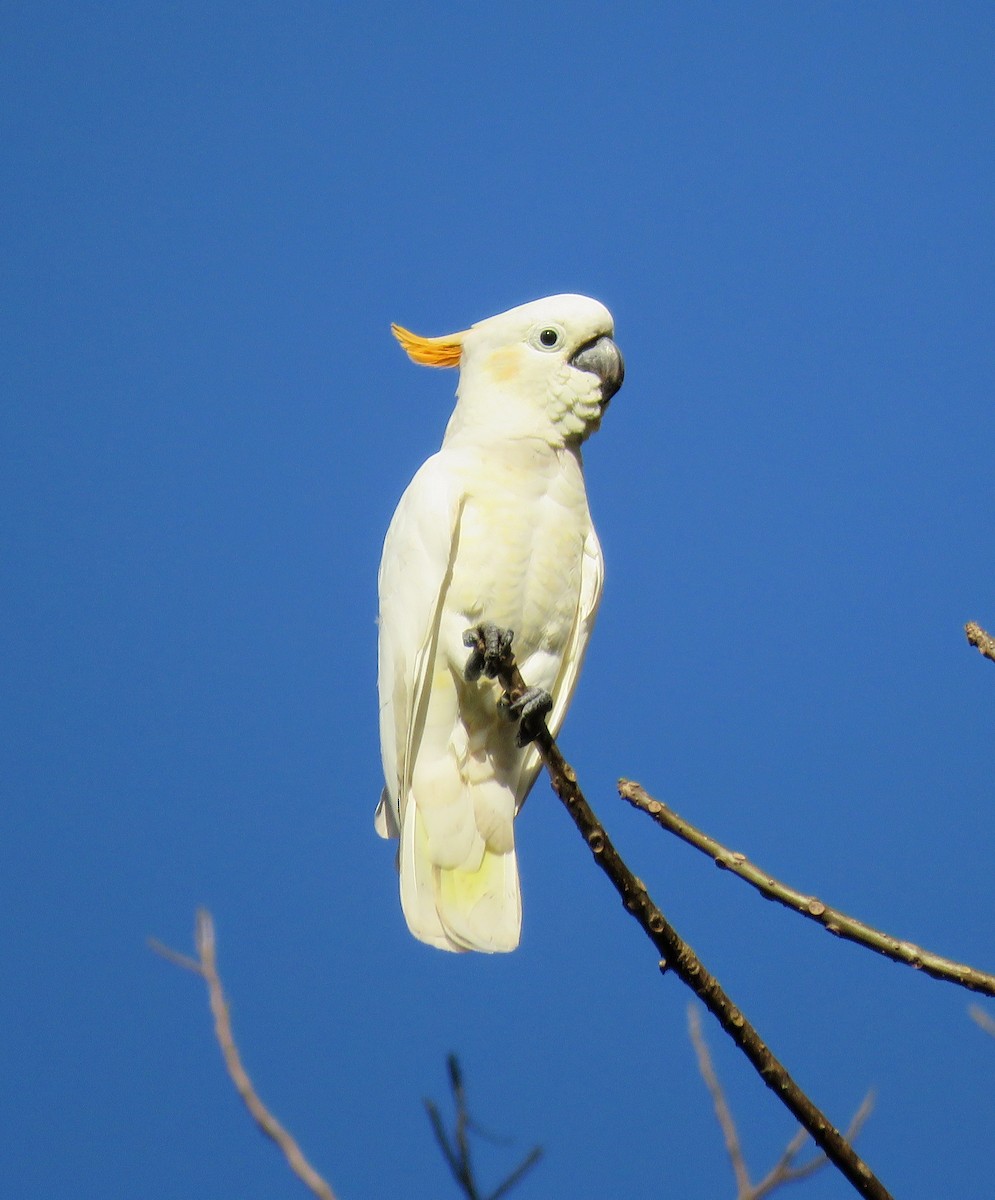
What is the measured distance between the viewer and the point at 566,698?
293 centimetres

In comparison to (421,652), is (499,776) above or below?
below

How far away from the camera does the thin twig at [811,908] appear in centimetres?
170

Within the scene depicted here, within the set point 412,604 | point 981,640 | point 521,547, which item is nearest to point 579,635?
point 521,547

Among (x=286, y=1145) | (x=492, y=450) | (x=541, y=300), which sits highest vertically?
(x=541, y=300)

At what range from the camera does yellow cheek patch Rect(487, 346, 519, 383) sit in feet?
9.23

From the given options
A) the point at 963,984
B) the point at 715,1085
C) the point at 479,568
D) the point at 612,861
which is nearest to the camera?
the point at 963,984

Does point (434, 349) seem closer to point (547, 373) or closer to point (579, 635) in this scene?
point (547, 373)

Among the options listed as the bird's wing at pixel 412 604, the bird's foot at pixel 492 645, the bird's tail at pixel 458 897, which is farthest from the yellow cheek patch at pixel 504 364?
the bird's tail at pixel 458 897

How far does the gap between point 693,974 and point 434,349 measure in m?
1.76

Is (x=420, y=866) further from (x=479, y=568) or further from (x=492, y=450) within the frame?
(x=492, y=450)

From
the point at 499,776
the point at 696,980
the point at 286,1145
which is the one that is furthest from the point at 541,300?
the point at 286,1145

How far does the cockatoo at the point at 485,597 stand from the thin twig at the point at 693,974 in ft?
1.92

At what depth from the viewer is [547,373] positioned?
2.79m

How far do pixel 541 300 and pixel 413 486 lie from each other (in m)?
0.54
